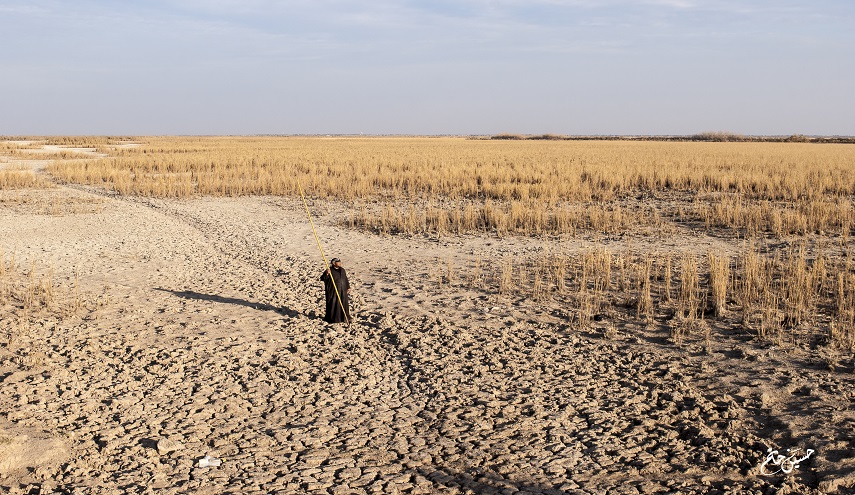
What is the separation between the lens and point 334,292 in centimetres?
787

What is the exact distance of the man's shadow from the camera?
336 inches

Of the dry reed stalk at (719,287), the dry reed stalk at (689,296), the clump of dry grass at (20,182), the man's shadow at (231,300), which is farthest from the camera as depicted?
the clump of dry grass at (20,182)

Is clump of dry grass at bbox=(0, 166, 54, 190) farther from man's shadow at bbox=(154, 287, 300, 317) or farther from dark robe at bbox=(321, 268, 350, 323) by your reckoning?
dark robe at bbox=(321, 268, 350, 323)

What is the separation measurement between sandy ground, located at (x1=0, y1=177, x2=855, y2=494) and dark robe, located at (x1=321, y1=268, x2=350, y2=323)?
0.85 ft

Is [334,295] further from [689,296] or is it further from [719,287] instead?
[719,287]

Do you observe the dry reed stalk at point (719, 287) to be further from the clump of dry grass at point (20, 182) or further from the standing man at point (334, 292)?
the clump of dry grass at point (20, 182)

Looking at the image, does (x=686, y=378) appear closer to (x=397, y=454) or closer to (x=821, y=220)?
(x=397, y=454)

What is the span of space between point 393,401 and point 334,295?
241cm

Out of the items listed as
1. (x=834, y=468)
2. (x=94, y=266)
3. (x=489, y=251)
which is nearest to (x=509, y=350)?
(x=834, y=468)

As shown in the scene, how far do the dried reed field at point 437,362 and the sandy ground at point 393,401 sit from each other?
0.9 inches

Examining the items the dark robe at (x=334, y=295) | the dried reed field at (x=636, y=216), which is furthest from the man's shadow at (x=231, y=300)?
the dried reed field at (x=636, y=216)

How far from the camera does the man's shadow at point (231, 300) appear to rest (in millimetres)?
8539

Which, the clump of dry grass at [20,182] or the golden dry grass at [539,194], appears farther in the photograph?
the clump of dry grass at [20,182]

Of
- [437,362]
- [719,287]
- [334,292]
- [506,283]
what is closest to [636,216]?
[506,283]
